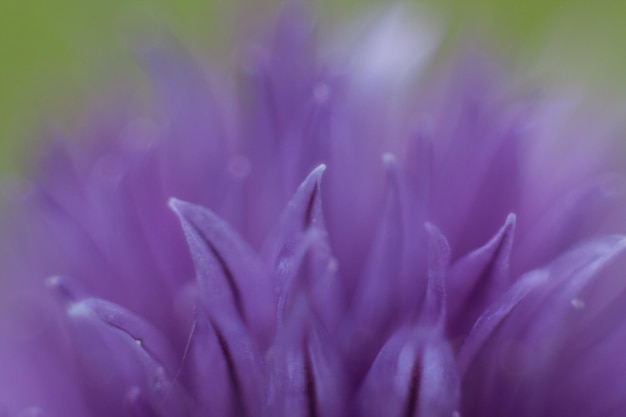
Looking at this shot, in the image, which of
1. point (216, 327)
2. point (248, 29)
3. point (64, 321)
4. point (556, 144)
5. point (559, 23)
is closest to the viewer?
point (216, 327)

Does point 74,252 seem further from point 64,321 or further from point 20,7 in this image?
point 20,7

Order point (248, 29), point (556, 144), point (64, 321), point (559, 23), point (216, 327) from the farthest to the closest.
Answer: point (559, 23)
point (248, 29)
point (556, 144)
point (64, 321)
point (216, 327)

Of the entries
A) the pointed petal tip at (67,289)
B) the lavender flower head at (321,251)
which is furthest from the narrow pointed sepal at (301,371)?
the pointed petal tip at (67,289)

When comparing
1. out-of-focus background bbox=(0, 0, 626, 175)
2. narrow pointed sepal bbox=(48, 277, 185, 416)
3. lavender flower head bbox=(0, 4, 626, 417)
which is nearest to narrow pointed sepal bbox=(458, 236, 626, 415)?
lavender flower head bbox=(0, 4, 626, 417)

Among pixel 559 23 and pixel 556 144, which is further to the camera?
pixel 559 23

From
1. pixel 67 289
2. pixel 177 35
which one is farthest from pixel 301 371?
pixel 177 35

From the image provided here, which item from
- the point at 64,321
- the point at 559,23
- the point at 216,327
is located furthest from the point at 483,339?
the point at 559,23

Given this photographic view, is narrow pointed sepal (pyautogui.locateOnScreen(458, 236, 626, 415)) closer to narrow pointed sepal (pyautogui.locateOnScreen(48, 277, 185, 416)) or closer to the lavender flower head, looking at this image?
the lavender flower head

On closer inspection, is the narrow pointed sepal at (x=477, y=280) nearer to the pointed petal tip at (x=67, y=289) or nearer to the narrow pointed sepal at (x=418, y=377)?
the narrow pointed sepal at (x=418, y=377)
